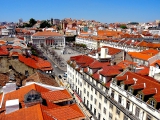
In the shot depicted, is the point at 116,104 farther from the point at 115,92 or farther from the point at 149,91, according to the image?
the point at 149,91

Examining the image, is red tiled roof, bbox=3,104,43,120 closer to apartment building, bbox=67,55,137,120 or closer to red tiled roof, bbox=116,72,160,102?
red tiled roof, bbox=116,72,160,102

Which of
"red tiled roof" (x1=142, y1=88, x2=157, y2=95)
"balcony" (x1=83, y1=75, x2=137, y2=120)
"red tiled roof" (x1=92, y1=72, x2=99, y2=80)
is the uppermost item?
"red tiled roof" (x1=142, y1=88, x2=157, y2=95)

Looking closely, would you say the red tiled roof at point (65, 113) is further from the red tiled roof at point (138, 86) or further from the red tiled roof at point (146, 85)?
the red tiled roof at point (138, 86)

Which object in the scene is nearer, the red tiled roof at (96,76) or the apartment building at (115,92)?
the apartment building at (115,92)

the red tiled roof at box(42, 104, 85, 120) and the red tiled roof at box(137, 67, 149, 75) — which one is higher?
the red tiled roof at box(42, 104, 85, 120)

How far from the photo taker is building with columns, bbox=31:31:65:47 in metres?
159

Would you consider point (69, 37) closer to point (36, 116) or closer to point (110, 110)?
point (110, 110)

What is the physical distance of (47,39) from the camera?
162 meters

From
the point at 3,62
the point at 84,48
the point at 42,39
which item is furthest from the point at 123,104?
the point at 42,39

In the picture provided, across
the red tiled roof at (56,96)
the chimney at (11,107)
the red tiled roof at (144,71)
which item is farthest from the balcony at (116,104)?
the chimney at (11,107)

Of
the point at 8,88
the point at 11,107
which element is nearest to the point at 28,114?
the point at 11,107

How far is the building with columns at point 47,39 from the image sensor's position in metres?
159

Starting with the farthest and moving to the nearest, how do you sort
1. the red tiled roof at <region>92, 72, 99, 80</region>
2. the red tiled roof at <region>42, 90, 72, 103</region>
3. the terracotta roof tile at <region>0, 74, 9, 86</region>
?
the red tiled roof at <region>92, 72, 99, 80</region> → the terracotta roof tile at <region>0, 74, 9, 86</region> → the red tiled roof at <region>42, 90, 72, 103</region>

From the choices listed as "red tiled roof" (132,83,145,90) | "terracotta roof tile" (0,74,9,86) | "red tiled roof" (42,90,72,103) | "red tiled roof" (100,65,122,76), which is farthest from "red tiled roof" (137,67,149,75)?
"terracotta roof tile" (0,74,9,86)
